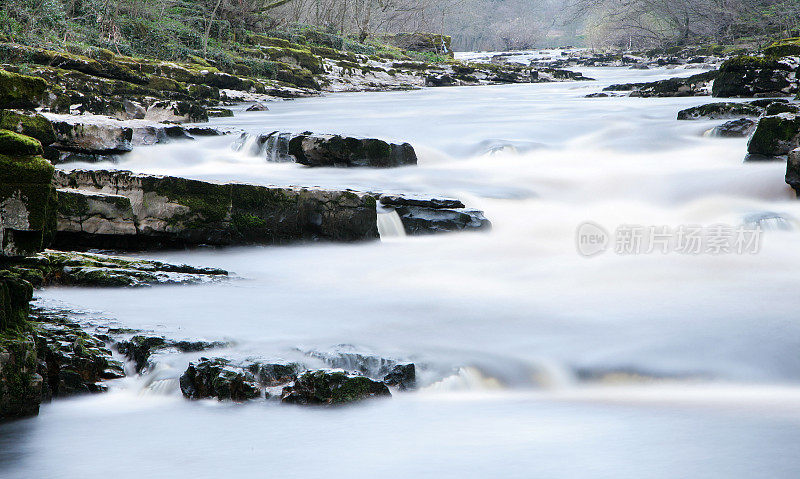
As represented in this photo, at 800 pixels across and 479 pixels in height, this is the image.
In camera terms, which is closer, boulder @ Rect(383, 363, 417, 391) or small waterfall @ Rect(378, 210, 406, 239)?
boulder @ Rect(383, 363, 417, 391)

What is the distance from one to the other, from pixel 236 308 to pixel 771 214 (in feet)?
17.7

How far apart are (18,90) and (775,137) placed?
8.29 meters

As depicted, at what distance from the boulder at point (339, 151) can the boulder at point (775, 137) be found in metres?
4.70

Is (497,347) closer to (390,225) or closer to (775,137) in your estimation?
(390,225)

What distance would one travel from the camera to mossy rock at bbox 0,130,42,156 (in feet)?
10.3

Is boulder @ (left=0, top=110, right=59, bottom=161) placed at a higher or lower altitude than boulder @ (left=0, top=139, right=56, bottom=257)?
higher

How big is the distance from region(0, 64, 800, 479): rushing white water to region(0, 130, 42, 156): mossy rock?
1180 millimetres

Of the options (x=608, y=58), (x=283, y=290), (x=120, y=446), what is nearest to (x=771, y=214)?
(x=283, y=290)

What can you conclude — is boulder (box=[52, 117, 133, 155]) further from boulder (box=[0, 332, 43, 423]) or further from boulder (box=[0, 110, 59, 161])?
boulder (box=[0, 332, 43, 423])

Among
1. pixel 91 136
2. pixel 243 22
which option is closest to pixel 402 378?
pixel 91 136

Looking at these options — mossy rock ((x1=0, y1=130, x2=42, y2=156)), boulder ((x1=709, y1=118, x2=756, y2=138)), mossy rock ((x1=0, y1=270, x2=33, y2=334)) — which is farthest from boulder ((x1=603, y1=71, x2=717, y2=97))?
mossy rock ((x1=0, y1=270, x2=33, y2=334))

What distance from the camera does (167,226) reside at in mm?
5816

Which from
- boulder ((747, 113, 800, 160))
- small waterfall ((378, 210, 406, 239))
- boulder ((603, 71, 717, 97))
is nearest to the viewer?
small waterfall ((378, 210, 406, 239))

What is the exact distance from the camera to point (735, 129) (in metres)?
Answer: 10.1
